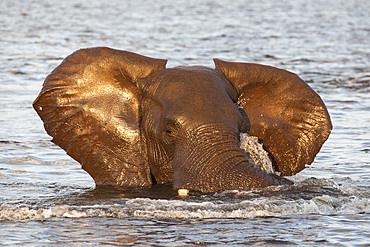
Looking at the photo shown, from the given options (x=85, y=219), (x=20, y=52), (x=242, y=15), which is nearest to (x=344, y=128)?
(x=85, y=219)

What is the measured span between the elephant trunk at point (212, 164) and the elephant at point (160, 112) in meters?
0.03

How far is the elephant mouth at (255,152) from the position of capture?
8.86 meters

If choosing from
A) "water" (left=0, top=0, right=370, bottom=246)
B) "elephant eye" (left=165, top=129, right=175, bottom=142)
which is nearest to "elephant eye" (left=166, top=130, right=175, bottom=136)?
"elephant eye" (left=165, top=129, right=175, bottom=142)

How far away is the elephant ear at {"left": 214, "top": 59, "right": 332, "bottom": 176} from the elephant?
0.01 m

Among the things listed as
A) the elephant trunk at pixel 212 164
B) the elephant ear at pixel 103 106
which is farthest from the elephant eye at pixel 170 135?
the elephant ear at pixel 103 106

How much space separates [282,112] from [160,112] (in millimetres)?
1523

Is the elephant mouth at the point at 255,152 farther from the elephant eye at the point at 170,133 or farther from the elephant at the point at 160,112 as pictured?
the elephant eye at the point at 170,133

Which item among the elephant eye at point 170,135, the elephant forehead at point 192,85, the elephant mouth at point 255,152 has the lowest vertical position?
the elephant mouth at point 255,152

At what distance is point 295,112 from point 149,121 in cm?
173

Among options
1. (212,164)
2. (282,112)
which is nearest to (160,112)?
(212,164)

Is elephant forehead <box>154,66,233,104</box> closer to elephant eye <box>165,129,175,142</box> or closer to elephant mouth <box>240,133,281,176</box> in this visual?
elephant eye <box>165,129,175,142</box>

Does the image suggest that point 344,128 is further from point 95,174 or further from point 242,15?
point 242,15

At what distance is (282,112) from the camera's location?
917cm

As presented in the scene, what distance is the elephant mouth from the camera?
8.86 m
